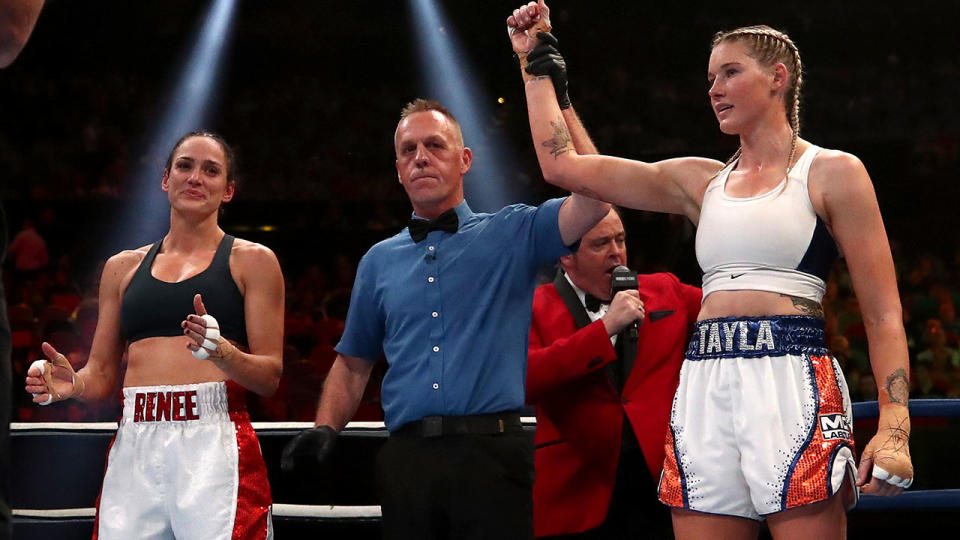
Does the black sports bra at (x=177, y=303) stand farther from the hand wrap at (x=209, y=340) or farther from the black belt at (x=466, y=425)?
the black belt at (x=466, y=425)

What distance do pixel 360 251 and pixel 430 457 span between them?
647 cm

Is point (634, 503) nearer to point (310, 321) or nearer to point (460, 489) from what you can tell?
point (460, 489)

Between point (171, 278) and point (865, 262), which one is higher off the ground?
point (171, 278)

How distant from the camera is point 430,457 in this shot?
2209 millimetres

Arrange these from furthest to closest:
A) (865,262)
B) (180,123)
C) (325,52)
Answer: (325,52) → (180,123) → (865,262)

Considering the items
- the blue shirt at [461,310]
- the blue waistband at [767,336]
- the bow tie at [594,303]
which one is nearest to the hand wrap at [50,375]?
the blue shirt at [461,310]

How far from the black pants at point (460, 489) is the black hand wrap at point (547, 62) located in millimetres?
802

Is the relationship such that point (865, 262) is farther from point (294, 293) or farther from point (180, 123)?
point (180, 123)

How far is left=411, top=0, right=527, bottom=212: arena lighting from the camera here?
911 centimetres

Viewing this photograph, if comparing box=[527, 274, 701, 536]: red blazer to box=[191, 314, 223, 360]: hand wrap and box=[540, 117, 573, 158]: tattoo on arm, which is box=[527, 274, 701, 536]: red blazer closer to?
box=[540, 117, 573, 158]: tattoo on arm

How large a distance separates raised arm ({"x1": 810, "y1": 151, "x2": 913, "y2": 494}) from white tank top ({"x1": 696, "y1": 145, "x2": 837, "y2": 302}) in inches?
1.4

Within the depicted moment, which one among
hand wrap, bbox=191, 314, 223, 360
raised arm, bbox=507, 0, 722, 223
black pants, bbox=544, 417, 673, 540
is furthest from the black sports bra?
black pants, bbox=544, 417, 673, 540

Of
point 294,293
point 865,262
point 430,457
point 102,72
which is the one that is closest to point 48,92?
point 102,72

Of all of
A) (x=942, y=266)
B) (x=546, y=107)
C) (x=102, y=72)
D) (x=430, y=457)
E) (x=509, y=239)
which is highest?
(x=102, y=72)
